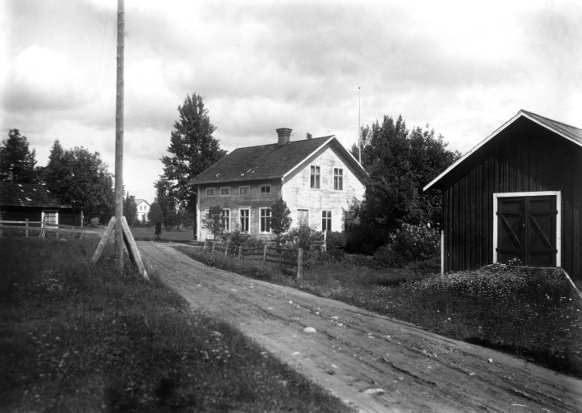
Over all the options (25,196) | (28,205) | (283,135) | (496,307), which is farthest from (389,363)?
(25,196)

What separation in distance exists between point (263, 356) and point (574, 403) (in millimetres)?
4198

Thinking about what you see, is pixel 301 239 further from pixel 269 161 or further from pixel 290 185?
pixel 269 161

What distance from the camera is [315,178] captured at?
33.6 meters

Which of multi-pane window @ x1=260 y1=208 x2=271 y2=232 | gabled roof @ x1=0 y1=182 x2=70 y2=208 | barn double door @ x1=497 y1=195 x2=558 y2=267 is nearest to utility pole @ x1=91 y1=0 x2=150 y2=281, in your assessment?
barn double door @ x1=497 y1=195 x2=558 y2=267

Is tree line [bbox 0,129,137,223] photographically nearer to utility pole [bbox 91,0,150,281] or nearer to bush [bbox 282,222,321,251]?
bush [bbox 282,222,321,251]

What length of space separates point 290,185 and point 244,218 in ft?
15.0

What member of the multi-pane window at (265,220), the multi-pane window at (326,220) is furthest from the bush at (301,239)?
the multi-pane window at (326,220)

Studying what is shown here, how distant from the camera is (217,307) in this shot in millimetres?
10750

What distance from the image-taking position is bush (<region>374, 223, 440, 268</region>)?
22984mm

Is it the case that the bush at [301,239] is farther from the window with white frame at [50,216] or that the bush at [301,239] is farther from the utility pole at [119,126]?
the window with white frame at [50,216]

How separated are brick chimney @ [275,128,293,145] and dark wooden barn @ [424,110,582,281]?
22.7 meters

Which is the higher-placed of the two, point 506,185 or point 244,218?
point 506,185

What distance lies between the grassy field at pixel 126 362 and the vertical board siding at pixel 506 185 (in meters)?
10.1

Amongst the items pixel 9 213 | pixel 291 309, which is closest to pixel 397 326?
pixel 291 309
